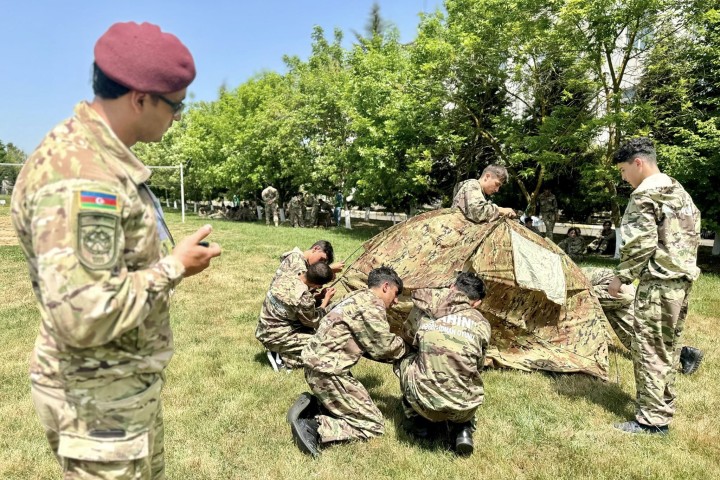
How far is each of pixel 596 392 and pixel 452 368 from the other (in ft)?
7.03

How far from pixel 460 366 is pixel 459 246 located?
7.05ft

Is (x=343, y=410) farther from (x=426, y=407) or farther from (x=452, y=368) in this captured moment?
(x=452, y=368)

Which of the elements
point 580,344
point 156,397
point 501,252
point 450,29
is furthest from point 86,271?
point 450,29

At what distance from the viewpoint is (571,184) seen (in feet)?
60.5

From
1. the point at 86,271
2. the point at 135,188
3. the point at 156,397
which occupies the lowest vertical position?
the point at 156,397

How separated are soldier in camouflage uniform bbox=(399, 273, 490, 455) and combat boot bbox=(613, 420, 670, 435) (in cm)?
134

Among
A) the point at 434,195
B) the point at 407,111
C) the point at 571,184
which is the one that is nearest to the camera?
the point at 407,111

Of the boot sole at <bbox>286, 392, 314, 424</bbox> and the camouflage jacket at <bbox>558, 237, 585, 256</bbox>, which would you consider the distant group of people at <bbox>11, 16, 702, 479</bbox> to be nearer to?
the boot sole at <bbox>286, 392, 314, 424</bbox>

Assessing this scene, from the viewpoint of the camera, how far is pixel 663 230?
13.2 ft

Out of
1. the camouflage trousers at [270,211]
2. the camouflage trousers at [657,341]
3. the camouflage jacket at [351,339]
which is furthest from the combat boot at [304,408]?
the camouflage trousers at [270,211]

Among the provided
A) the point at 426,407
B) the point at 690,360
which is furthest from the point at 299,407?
the point at 690,360

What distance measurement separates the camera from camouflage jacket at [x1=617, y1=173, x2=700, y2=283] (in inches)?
157

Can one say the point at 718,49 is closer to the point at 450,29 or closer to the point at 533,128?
the point at 533,128

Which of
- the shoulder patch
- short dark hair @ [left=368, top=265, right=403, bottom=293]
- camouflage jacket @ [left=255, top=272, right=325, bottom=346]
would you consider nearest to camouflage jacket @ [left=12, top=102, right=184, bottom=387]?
the shoulder patch
